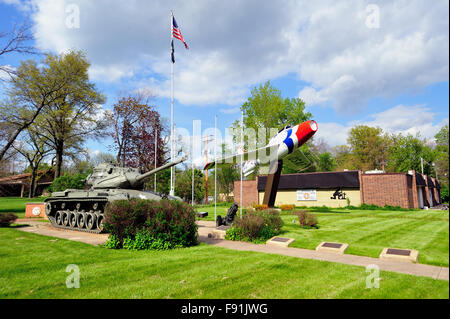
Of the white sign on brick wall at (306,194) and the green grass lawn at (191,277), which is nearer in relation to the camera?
the green grass lawn at (191,277)

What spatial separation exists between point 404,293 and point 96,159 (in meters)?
44.7

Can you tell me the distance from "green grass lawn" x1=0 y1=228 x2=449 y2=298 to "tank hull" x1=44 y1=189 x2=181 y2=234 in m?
4.02

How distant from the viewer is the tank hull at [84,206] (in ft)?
37.4

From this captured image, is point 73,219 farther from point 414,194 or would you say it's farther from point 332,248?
point 414,194

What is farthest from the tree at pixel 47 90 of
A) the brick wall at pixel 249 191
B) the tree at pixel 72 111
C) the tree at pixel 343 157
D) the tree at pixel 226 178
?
the tree at pixel 343 157

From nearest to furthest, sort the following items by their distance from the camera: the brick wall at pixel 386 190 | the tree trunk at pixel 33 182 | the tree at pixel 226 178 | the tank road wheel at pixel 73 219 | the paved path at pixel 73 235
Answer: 1. the paved path at pixel 73 235
2. the tank road wheel at pixel 73 219
3. the brick wall at pixel 386 190
4. the tree trunk at pixel 33 182
5. the tree at pixel 226 178

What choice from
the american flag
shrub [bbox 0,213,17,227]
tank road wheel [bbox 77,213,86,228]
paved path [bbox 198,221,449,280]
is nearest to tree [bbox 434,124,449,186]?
paved path [bbox 198,221,449,280]

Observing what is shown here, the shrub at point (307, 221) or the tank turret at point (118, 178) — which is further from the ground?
the tank turret at point (118, 178)

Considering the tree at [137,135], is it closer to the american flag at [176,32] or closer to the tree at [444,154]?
the american flag at [176,32]

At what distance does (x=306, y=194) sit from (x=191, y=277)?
24989 millimetres

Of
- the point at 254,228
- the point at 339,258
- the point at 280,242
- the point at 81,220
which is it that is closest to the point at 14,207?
the point at 81,220

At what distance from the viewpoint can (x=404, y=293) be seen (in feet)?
13.0
